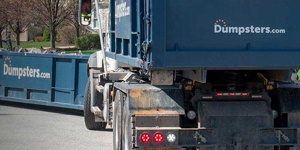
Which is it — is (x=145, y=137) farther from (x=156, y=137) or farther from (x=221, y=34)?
(x=221, y=34)

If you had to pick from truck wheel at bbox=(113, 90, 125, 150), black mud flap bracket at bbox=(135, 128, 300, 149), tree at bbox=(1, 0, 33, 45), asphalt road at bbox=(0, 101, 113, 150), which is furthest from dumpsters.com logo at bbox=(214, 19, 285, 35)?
tree at bbox=(1, 0, 33, 45)

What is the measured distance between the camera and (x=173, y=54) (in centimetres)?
805

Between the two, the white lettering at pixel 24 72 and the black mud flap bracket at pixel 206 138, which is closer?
the black mud flap bracket at pixel 206 138

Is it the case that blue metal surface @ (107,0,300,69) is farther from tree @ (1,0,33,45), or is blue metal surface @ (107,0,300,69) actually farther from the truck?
tree @ (1,0,33,45)

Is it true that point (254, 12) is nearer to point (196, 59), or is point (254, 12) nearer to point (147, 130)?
point (196, 59)

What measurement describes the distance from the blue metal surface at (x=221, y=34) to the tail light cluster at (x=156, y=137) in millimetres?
917

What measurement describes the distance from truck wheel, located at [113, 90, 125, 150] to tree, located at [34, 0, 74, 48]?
110ft

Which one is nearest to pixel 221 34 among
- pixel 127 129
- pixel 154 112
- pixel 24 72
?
pixel 154 112

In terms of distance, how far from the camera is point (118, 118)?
9.73 metres

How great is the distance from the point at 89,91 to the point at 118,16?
4361 millimetres

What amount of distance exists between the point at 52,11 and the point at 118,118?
35173mm

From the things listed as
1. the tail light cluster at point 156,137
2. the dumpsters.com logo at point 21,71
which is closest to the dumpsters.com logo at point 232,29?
the tail light cluster at point 156,137

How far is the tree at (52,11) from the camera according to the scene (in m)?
44.0

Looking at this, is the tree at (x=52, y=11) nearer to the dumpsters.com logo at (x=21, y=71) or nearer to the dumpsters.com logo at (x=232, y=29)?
the dumpsters.com logo at (x=21, y=71)
